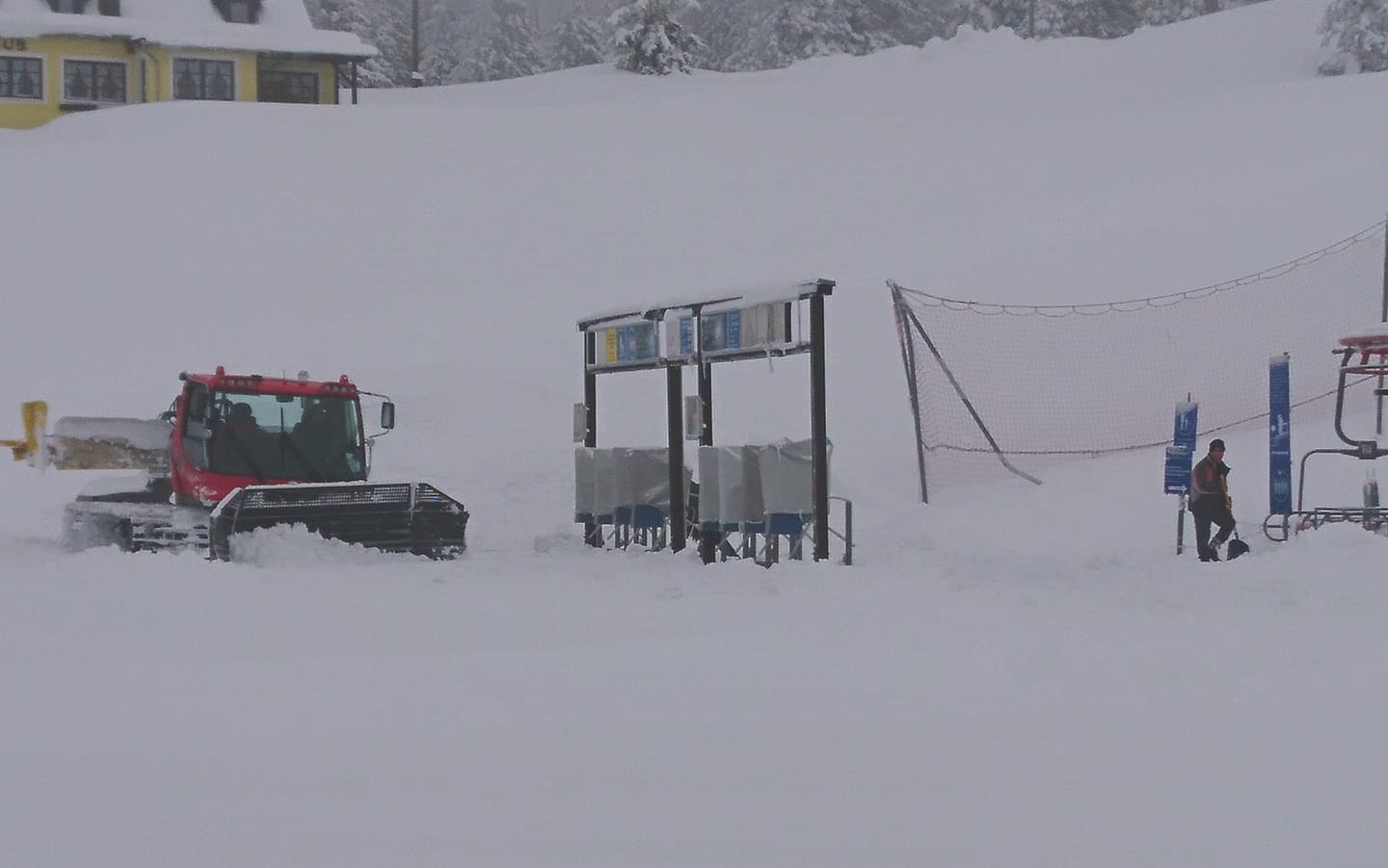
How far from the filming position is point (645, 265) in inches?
1209

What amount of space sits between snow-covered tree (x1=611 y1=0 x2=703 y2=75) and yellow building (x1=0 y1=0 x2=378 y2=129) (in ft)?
48.2

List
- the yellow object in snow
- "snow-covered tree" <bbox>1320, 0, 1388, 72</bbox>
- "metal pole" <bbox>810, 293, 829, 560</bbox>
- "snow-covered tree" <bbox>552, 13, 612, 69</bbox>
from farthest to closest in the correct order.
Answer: "snow-covered tree" <bbox>552, 13, 612, 69</bbox>, "snow-covered tree" <bbox>1320, 0, 1388, 72</bbox>, the yellow object in snow, "metal pole" <bbox>810, 293, 829, 560</bbox>

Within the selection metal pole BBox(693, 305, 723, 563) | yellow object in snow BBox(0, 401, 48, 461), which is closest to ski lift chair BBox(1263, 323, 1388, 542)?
metal pole BBox(693, 305, 723, 563)

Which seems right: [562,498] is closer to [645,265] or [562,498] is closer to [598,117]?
[645,265]

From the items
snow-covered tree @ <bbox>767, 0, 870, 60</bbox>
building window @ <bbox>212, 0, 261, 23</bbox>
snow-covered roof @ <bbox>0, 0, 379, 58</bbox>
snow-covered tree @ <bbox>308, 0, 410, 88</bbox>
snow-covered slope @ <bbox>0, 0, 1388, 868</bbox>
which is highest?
snow-covered tree @ <bbox>308, 0, 410, 88</bbox>

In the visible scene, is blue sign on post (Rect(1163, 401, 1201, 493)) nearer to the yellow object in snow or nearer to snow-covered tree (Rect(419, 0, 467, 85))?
the yellow object in snow

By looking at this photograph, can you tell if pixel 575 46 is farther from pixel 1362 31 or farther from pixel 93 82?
pixel 1362 31

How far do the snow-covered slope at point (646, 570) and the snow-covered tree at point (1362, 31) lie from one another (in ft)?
17.0

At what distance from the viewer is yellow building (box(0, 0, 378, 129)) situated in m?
46.3

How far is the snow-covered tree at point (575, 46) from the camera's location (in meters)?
82.1

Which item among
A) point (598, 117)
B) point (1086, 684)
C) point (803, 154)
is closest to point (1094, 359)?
point (1086, 684)

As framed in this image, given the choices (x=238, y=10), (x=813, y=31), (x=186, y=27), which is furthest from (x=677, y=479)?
(x=813, y=31)

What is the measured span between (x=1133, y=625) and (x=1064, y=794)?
403 centimetres

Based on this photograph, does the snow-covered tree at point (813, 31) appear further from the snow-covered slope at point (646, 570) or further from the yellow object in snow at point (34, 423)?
the yellow object in snow at point (34, 423)
